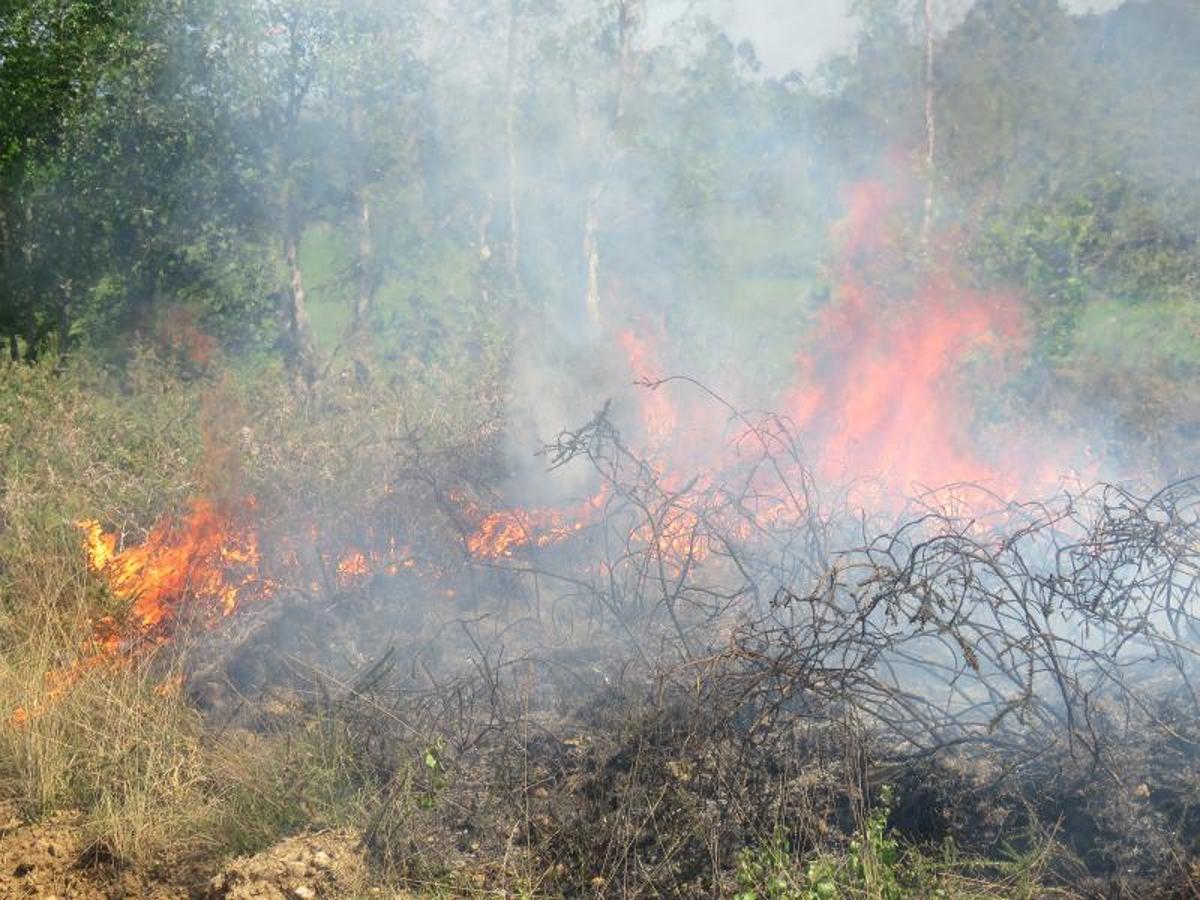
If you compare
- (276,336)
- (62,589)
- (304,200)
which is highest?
(304,200)

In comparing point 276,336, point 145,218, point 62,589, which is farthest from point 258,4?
point 62,589

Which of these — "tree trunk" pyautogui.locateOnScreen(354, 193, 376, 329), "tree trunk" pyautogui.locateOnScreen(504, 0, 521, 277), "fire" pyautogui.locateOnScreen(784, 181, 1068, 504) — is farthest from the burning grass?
"tree trunk" pyautogui.locateOnScreen(504, 0, 521, 277)

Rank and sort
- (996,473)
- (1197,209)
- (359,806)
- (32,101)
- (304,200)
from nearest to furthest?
(359,806) → (996,473) → (32,101) → (1197,209) → (304,200)

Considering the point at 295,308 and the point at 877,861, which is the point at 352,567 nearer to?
the point at 877,861

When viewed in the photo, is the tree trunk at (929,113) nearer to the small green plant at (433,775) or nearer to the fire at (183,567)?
the fire at (183,567)

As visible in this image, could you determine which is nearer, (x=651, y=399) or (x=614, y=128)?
(x=651, y=399)

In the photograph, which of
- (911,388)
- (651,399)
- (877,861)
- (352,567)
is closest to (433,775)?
(877,861)

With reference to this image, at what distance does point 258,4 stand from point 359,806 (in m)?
12.0

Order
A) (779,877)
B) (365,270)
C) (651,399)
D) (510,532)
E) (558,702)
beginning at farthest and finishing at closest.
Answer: (365,270) < (651,399) < (510,532) < (558,702) < (779,877)

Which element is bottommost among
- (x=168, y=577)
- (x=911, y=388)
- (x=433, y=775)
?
(x=433, y=775)

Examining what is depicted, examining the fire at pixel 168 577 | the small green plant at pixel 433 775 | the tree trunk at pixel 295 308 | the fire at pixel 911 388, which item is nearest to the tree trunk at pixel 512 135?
the tree trunk at pixel 295 308

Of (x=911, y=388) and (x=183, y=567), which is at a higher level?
(x=911, y=388)

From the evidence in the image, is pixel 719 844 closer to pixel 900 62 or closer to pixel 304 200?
pixel 304 200

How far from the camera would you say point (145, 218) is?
493 inches
